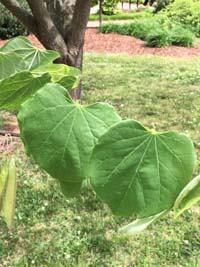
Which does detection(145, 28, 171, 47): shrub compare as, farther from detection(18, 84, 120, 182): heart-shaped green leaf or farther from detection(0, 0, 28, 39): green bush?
detection(18, 84, 120, 182): heart-shaped green leaf

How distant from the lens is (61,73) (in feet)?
1.65

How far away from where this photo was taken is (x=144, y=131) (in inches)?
13.2

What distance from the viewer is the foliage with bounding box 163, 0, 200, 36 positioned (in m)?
11.5

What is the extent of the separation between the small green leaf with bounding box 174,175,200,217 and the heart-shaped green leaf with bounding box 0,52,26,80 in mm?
228

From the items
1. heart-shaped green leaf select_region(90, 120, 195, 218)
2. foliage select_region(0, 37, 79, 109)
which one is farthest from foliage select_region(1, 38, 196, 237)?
foliage select_region(0, 37, 79, 109)

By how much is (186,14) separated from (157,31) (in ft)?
7.07

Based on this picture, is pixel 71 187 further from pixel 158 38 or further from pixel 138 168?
pixel 158 38

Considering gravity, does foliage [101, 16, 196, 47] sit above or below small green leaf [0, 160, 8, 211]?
below

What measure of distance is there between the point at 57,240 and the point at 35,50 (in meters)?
2.54

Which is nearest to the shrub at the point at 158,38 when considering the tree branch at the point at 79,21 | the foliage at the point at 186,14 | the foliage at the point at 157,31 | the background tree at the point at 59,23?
the foliage at the point at 157,31

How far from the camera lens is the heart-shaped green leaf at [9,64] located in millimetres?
470

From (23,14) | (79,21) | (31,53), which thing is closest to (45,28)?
(23,14)

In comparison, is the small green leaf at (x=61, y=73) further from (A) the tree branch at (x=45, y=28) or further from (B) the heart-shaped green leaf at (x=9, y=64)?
(A) the tree branch at (x=45, y=28)

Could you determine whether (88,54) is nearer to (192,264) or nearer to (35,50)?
(192,264)
